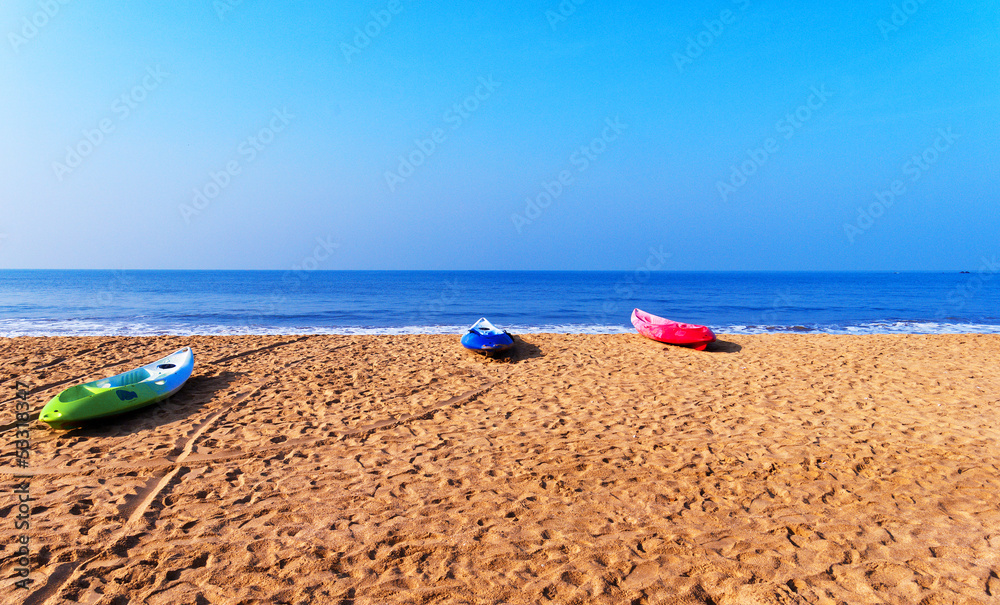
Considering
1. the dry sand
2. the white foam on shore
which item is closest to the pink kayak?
the dry sand

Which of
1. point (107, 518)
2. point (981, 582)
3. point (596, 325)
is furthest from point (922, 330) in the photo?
point (107, 518)

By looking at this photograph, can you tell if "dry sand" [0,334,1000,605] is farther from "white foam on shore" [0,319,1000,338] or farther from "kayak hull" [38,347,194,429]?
"white foam on shore" [0,319,1000,338]

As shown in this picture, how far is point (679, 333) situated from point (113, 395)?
37.9 ft

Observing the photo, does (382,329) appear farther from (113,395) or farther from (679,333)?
(113,395)

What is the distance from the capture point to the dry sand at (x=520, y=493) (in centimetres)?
325

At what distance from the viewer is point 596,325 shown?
822 inches

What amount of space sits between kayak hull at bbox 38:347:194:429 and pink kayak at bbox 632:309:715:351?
10.7 metres

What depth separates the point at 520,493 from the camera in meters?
4.48

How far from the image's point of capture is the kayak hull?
234 inches

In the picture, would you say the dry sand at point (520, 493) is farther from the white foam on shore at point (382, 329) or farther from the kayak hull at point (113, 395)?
the white foam on shore at point (382, 329)

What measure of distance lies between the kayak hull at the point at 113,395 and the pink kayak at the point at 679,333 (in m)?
10.7

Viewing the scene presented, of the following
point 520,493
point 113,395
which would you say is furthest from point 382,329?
point 520,493

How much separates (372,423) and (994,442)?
7684mm

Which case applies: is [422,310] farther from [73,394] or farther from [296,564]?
[296,564]
